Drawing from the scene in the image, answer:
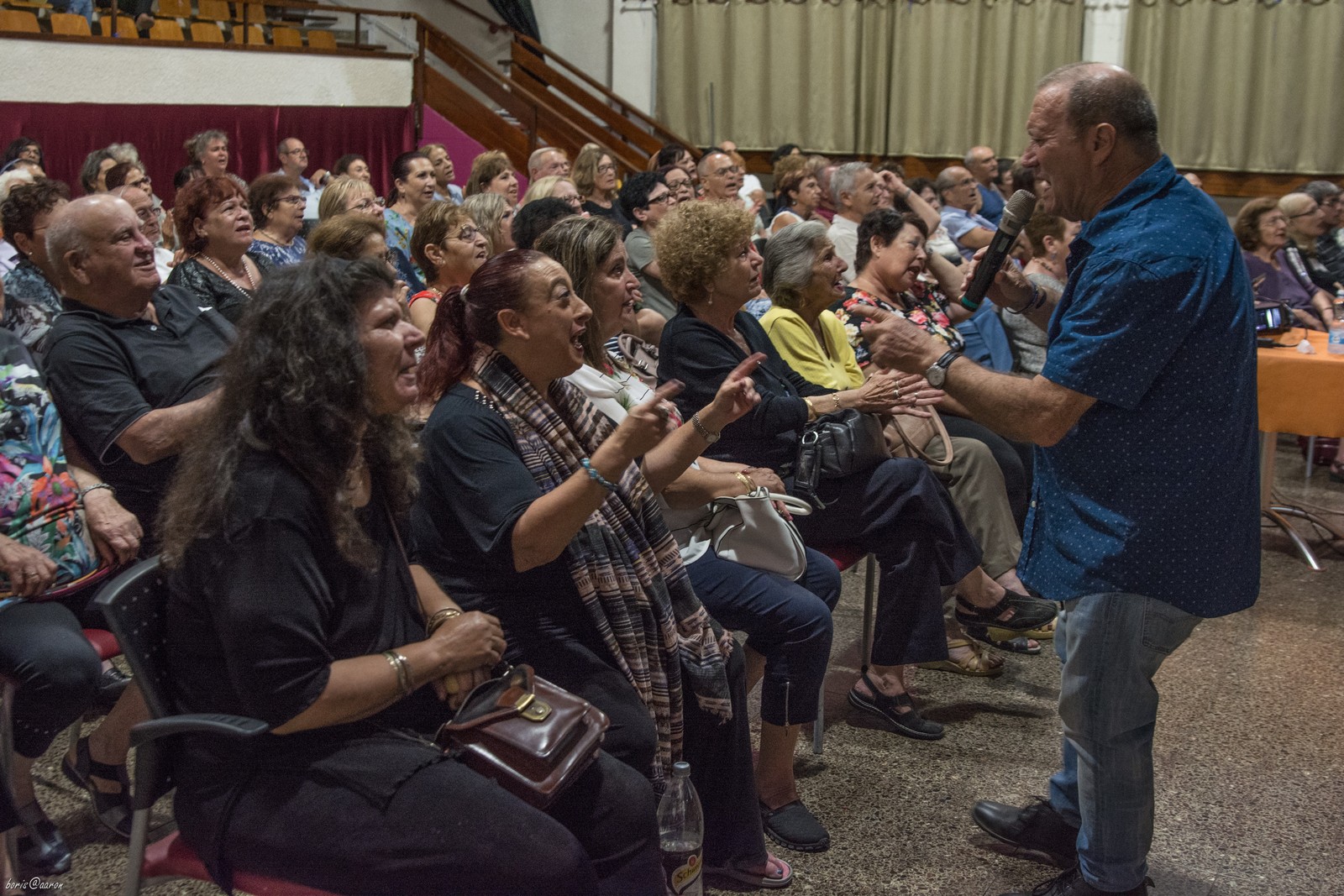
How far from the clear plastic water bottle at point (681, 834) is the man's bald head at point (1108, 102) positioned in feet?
4.18

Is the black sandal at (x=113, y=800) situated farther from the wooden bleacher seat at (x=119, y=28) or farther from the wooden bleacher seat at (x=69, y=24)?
the wooden bleacher seat at (x=119, y=28)

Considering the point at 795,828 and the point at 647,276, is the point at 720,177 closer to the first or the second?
the point at 647,276

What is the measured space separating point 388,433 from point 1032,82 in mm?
10151

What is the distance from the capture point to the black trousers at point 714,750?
1992 millimetres

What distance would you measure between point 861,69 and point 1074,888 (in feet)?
33.9

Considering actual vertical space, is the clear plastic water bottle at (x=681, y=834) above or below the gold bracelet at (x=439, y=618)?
below

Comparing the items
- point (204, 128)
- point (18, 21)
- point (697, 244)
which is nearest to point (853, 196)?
point (697, 244)

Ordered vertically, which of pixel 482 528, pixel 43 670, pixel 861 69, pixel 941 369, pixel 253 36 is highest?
pixel 253 36

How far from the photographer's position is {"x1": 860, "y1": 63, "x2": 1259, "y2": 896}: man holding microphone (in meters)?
1.86

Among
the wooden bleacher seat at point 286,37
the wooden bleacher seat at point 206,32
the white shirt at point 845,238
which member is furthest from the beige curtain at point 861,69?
the white shirt at point 845,238

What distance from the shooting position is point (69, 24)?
824cm

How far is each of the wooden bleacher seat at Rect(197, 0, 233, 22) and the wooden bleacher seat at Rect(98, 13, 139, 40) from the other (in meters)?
0.83

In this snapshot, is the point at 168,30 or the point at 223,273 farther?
the point at 168,30

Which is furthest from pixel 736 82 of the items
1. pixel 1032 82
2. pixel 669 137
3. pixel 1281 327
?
pixel 1281 327
